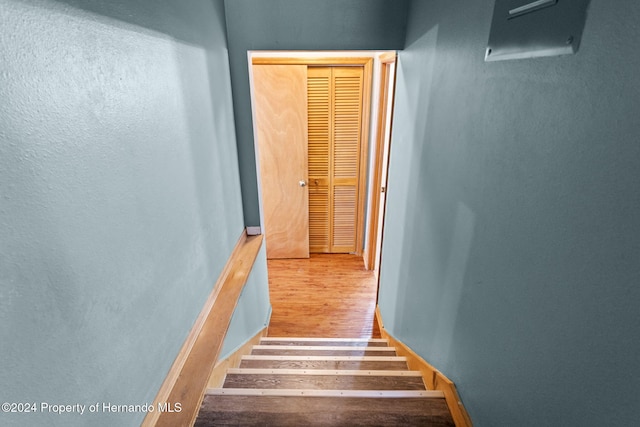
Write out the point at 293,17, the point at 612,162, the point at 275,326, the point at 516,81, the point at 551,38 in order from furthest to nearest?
the point at 275,326 → the point at 293,17 → the point at 516,81 → the point at 551,38 → the point at 612,162

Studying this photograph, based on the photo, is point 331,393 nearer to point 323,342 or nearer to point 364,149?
point 323,342

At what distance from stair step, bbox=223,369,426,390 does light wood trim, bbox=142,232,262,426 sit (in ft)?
1.00

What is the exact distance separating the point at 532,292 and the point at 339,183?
8.86ft

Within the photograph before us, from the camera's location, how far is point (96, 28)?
75cm

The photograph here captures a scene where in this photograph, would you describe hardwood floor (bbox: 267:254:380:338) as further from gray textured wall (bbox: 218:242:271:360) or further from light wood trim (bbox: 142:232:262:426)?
light wood trim (bbox: 142:232:262:426)

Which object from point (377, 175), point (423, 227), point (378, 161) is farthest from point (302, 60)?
point (423, 227)

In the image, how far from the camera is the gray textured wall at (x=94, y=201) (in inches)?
21.9

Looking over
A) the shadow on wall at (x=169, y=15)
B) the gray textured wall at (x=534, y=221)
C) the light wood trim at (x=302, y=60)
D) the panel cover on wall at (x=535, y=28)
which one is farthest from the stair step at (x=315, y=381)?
the light wood trim at (x=302, y=60)

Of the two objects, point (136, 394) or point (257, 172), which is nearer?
point (136, 394)

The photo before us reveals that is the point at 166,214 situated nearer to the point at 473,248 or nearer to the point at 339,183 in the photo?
the point at 473,248

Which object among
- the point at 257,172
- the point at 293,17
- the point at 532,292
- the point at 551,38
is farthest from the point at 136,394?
the point at 293,17

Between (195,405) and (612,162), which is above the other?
(612,162)

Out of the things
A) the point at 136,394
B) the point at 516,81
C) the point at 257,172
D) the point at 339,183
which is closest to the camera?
the point at 516,81

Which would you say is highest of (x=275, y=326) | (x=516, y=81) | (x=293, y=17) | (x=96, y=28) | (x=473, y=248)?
(x=293, y=17)
